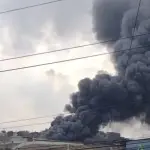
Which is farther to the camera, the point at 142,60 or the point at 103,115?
the point at 103,115

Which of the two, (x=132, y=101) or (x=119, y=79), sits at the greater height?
(x=119, y=79)

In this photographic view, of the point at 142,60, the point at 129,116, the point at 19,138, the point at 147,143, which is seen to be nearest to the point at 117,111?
the point at 129,116

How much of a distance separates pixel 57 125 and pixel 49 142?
5.00m

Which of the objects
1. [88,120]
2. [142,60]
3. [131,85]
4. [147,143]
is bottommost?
[147,143]

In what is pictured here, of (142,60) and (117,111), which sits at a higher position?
(142,60)

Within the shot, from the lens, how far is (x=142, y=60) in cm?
4153

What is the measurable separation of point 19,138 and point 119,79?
22.0 m

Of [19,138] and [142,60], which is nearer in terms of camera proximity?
[142,60]

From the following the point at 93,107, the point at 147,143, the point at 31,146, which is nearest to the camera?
the point at 147,143

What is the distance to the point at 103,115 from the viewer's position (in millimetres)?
44719

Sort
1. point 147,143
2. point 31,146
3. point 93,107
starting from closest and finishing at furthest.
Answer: point 147,143
point 31,146
point 93,107

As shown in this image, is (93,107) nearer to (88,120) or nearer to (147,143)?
(88,120)

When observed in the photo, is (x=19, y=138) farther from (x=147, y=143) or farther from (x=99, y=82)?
(x=147, y=143)

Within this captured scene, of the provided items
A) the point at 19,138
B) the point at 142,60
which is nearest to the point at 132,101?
the point at 142,60
